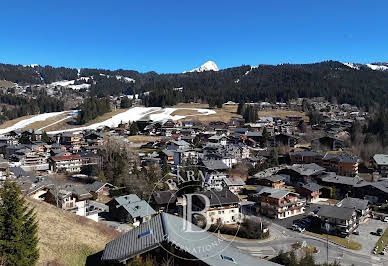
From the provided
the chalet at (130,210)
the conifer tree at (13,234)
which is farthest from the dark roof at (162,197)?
the conifer tree at (13,234)

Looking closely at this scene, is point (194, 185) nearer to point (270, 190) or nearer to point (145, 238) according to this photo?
point (145, 238)

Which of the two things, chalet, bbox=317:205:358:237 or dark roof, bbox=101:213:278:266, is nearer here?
→ dark roof, bbox=101:213:278:266

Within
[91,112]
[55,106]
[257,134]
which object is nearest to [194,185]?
[257,134]

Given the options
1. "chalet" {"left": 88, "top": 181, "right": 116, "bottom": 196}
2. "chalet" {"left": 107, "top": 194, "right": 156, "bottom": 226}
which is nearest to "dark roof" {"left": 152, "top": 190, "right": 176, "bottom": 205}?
"chalet" {"left": 107, "top": 194, "right": 156, "bottom": 226}

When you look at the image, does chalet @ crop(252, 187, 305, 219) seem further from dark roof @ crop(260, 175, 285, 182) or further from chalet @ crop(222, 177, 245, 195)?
dark roof @ crop(260, 175, 285, 182)

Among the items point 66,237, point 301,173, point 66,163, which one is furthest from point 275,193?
point 66,163

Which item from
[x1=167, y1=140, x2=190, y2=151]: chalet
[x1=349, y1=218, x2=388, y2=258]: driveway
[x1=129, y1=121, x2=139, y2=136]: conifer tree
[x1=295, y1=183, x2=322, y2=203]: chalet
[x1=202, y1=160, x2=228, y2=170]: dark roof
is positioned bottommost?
[x1=349, y1=218, x2=388, y2=258]: driveway
